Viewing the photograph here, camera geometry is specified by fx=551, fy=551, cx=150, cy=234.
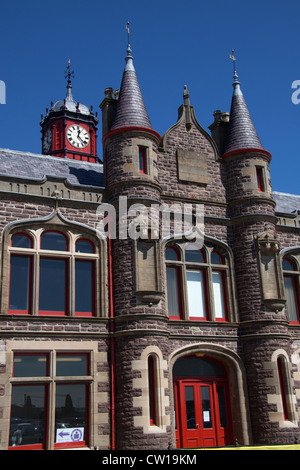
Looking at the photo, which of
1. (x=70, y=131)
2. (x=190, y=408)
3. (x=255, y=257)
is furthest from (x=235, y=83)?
(x=70, y=131)

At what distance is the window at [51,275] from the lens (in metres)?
16.5

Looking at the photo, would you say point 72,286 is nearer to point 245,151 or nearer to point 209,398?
point 209,398

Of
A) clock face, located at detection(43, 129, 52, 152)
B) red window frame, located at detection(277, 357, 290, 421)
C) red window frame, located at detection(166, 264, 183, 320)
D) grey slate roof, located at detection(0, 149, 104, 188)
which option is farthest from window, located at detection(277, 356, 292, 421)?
clock face, located at detection(43, 129, 52, 152)

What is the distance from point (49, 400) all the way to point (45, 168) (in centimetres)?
821

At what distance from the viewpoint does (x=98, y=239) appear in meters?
17.9

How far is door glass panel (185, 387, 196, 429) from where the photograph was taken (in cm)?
1756

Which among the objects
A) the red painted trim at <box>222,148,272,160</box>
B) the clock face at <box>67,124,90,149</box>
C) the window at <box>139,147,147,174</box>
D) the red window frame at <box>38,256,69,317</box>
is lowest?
the red window frame at <box>38,256,69,317</box>

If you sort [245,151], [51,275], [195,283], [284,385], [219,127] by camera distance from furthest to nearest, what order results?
[219,127] < [245,151] < [195,283] < [284,385] < [51,275]

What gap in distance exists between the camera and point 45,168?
1970 cm

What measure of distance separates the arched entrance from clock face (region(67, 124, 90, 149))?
103ft

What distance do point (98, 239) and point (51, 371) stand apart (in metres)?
4.43

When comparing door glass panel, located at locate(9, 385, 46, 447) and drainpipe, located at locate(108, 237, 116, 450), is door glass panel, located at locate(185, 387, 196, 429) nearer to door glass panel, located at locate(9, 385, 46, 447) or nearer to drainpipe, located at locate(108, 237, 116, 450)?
drainpipe, located at locate(108, 237, 116, 450)
